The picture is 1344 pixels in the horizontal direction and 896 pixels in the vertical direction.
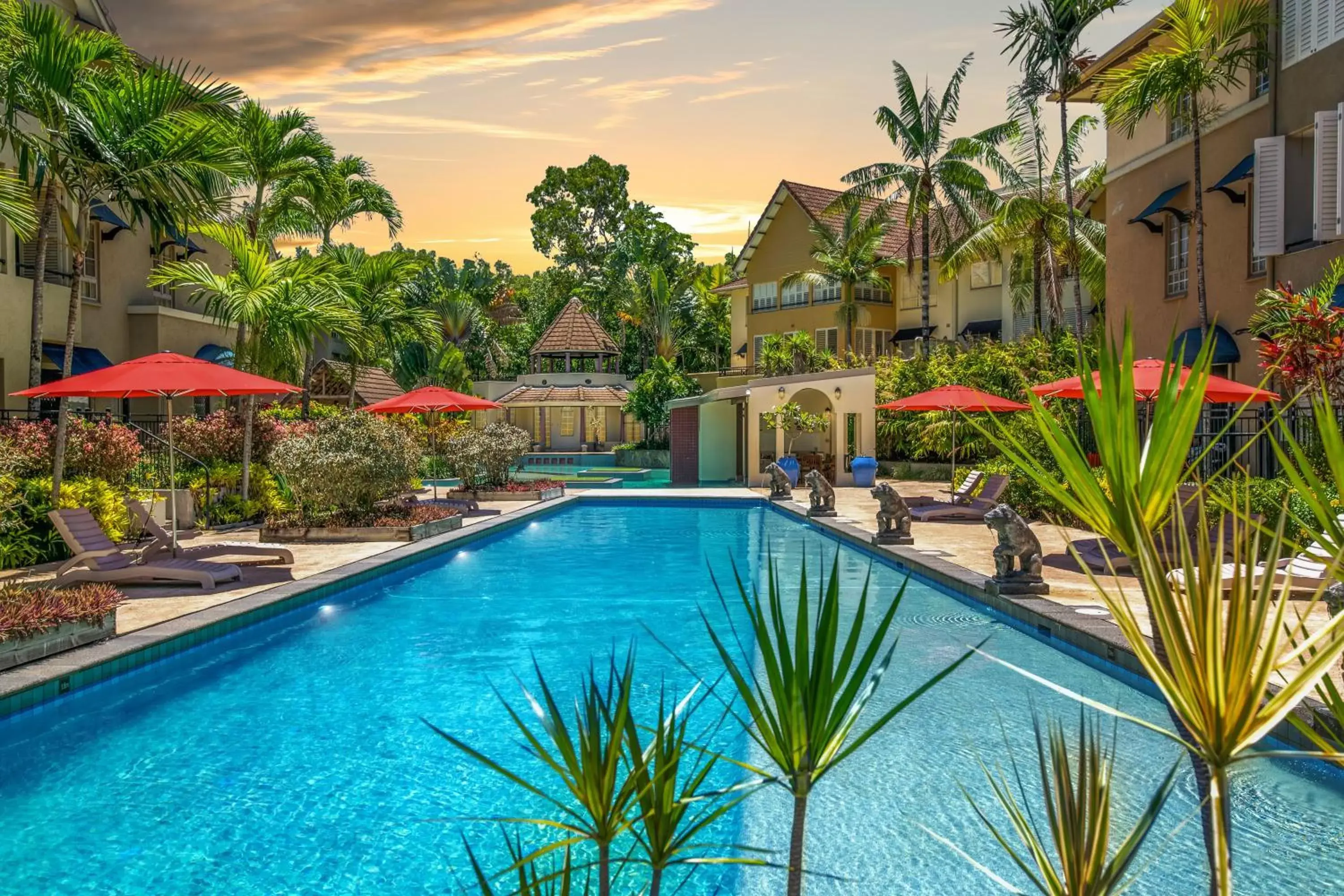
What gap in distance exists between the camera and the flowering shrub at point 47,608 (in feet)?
23.8

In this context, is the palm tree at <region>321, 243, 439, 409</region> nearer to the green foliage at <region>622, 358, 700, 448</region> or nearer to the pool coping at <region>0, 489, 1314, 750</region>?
the pool coping at <region>0, 489, 1314, 750</region>

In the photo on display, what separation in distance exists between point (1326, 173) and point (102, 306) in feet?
79.0

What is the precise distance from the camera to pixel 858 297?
37406mm

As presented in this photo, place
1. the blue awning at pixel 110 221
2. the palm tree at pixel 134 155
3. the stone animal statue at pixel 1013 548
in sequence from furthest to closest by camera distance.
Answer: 1. the blue awning at pixel 110 221
2. the palm tree at pixel 134 155
3. the stone animal statue at pixel 1013 548

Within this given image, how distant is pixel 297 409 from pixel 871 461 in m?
14.5

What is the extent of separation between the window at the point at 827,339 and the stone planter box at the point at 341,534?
25.7 m

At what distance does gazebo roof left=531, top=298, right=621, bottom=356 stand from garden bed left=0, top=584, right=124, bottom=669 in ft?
124

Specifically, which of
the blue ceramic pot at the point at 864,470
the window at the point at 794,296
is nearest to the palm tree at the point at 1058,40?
the blue ceramic pot at the point at 864,470

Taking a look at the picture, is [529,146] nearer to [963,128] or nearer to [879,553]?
[963,128]

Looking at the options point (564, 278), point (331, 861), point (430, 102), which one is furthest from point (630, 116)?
point (564, 278)

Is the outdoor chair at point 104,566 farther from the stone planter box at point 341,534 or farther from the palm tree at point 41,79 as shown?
the stone planter box at point 341,534

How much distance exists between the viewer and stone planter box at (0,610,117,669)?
23.3ft

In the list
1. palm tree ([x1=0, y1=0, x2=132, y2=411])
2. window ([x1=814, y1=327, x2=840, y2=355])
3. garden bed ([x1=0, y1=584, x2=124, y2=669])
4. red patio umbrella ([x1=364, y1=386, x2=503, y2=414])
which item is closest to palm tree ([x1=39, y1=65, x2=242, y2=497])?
palm tree ([x1=0, y1=0, x2=132, y2=411])

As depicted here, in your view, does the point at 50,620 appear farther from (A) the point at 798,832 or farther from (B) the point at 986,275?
(B) the point at 986,275
